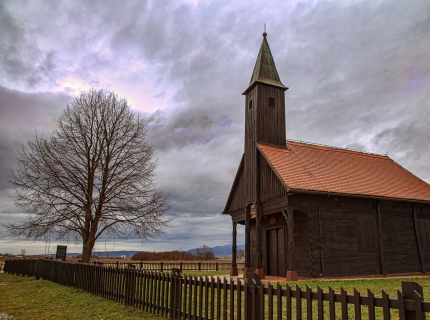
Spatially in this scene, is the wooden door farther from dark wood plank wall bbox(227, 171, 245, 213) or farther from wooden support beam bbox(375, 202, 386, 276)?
wooden support beam bbox(375, 202, 386, 276)

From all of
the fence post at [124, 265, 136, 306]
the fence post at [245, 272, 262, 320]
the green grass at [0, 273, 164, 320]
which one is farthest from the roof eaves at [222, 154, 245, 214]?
the fence post at [245, 272, 262, 320]

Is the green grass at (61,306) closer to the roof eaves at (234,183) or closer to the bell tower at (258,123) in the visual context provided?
the bell tower at (258,123)

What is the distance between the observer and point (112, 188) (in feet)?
64.0

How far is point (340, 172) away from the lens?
21.1 meters

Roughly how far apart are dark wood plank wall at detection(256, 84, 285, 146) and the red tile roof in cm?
65

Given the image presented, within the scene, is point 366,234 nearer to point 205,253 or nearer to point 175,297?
point 175,297

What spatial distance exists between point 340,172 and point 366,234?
3962 millimetres

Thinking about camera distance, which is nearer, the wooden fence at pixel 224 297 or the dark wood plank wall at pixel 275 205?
the wooden fence at pixel 224 297

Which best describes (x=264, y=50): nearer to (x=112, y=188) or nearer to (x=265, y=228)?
(x=265, y=228)

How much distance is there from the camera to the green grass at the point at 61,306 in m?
8.59

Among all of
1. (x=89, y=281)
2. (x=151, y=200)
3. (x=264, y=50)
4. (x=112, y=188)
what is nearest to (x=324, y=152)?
(x=264, y=50)

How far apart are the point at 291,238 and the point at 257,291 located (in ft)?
37.3

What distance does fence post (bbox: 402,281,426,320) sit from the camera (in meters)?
4.07

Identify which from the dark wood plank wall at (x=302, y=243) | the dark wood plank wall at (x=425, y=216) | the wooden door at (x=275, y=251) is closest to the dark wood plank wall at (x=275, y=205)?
the dark wood plank wall at (x=302, y=243)
